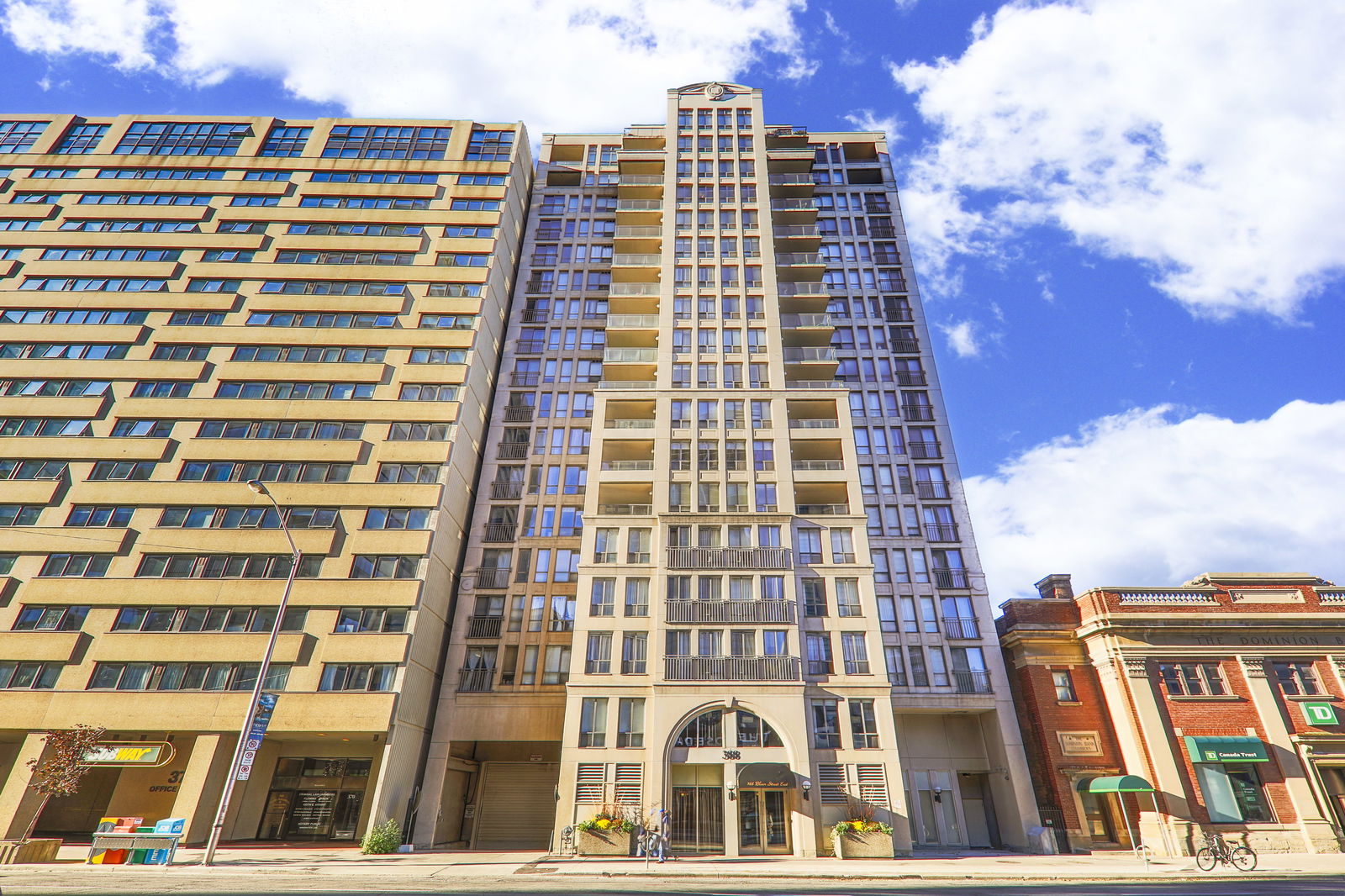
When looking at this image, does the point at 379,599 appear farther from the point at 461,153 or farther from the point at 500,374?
the point at 461,153

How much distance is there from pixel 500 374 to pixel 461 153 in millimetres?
20505

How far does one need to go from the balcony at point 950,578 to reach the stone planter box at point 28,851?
1714 inches

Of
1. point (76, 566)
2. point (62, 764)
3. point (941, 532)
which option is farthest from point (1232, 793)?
point (76, 566)

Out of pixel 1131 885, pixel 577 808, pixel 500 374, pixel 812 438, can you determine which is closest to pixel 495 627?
pixel 577 808

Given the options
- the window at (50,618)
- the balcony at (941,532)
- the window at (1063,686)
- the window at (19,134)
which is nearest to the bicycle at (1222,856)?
the window at (1063,686)

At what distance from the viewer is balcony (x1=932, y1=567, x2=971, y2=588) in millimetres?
43125

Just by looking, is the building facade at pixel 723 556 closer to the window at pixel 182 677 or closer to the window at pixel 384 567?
the window at pixel 384 567

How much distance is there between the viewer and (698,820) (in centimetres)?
3250

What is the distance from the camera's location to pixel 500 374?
5134cm

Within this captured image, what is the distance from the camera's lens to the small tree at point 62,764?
3064 cm

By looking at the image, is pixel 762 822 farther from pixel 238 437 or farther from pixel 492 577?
pixel 238 437

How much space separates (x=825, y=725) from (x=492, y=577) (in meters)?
22.1

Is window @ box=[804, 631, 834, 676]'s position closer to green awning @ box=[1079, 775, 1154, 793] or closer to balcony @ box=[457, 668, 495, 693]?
green awning @ box=[1079, 775, 1154, 793]

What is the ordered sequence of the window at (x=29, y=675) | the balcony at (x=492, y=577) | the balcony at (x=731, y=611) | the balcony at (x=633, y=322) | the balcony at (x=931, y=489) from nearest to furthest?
the window at (x=29, y=675) → the balcony at (x=731, y=611) → the balcony at (x=492, y=577) → the balcony at (x=931, y=489) → the balcony at (x=633, y=322)
